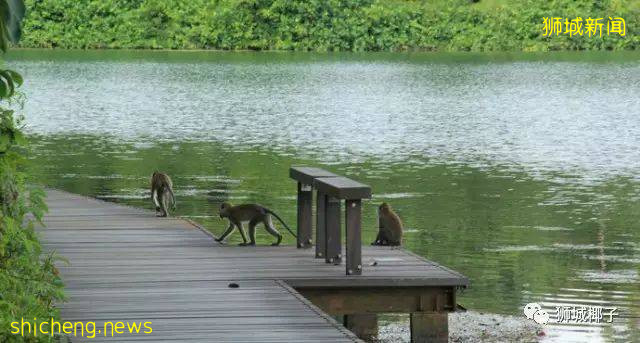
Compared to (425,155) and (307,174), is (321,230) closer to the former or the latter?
(307,174)

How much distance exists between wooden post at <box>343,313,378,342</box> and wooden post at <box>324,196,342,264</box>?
910mm

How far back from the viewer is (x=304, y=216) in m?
14.3

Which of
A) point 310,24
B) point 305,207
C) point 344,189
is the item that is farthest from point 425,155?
point 310,24

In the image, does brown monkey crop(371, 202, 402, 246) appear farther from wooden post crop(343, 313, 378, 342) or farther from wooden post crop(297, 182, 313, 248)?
wooden post crop(343, 313, 378, 342)

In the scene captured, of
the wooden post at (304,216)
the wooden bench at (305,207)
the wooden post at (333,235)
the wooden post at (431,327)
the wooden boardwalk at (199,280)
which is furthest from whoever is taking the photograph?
the wooden post at (304,216)

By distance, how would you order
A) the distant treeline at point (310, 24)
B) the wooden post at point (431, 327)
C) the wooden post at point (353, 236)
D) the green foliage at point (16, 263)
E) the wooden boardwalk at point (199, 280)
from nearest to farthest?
the green foliage at point (16, 263) → the wooden boardwalk at point (199, 280) → the wooden post at point (353, 236) → the wooden post at point (431, 327) → the distant treeline at point (310, 24)

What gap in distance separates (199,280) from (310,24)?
373 ft

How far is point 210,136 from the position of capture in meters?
42.2

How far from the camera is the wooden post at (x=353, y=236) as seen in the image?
1199 cm

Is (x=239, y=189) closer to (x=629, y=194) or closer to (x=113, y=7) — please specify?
(x=629, y=194)

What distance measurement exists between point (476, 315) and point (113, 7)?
11332 centimetres

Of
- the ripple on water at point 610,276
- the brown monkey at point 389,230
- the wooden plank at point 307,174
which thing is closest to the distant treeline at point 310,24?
the ripple on water at point 610,276

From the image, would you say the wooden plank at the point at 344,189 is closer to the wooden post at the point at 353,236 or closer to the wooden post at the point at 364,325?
the wooden post at the point at 353,236

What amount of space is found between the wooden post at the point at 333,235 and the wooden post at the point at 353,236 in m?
0.75
